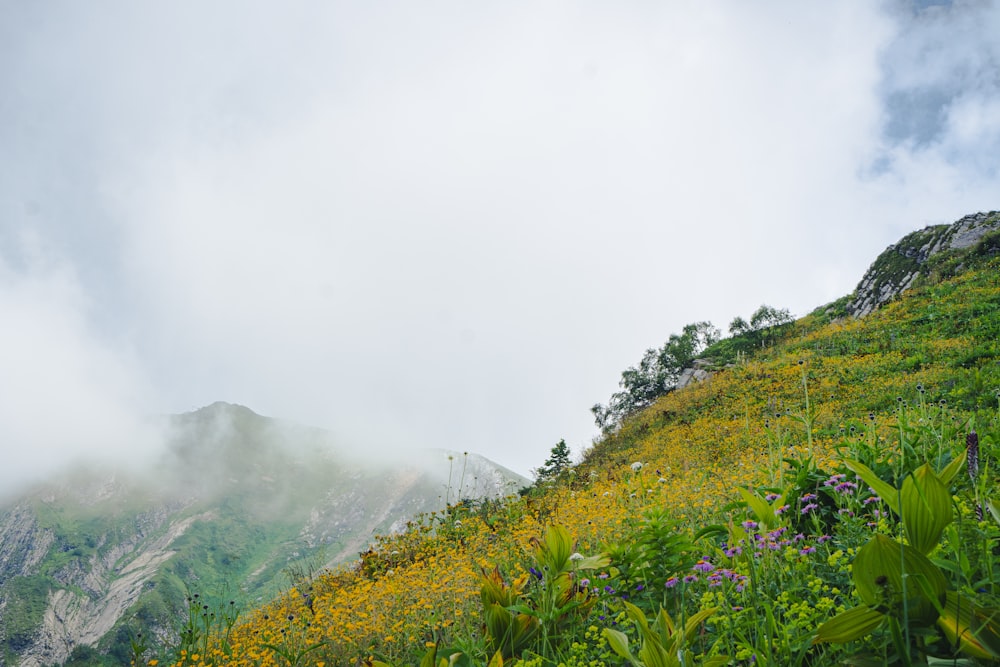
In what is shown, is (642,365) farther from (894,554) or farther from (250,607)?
(894,554)

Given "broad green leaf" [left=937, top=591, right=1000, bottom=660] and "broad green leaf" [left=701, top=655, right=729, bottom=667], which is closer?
"broad green leaf" [left=937, top=591, right=1000, bottom=660]

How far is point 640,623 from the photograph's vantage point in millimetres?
1949

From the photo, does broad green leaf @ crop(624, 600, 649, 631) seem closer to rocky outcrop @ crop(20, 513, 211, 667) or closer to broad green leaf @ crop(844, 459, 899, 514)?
broad green leaf @ crop(844, 459, 899, 514)

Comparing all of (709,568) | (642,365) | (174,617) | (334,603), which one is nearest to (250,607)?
(174,617)

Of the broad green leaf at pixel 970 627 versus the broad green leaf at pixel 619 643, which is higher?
the broad green leaf at pixel 970 627

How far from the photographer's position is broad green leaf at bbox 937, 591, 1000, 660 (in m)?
1.46

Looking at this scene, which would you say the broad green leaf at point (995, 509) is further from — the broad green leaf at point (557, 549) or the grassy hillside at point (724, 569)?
the broad green leaf at point (557, 549)

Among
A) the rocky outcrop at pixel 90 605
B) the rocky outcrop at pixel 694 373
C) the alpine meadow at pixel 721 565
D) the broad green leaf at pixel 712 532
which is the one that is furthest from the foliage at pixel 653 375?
the rocky outcrop at pixel 90 605

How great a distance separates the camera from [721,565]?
275 cm

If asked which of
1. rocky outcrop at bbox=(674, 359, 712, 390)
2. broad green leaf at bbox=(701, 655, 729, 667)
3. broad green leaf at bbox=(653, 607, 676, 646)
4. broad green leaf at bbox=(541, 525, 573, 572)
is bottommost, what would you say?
broad green leaf at bbox=(701, 655, 729, 667)

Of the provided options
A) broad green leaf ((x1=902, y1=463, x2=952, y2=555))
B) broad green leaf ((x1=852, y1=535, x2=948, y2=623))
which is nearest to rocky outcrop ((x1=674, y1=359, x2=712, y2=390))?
broad green leaf ((x1=902, y1=463, x2=952, y2=555))

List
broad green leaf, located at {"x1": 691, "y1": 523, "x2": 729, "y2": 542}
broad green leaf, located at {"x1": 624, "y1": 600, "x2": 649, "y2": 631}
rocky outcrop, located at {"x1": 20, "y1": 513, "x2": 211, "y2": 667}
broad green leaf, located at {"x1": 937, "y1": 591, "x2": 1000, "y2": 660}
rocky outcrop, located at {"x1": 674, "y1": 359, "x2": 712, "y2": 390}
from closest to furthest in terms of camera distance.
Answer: broad green leaf, located at {"x1": 937, "y1": 591, "x2": 1000, "y2": 660} → broad green leaf, located at {"x1": 624, "y1": 600, "x2": 649, "y2": 631} → broad green leaf, located at {"x1": 691, "y1": 523, "x2": 729, "y2": 542} → rocky outcrop, located at {"x1": 674, "y1": 359, "x2": 712, "y2": 390} → rocky outcrop, located at {"x1": 20, "y1": 513, "x2": 211, "y2": 667}

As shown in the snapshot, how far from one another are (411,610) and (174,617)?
3080 millimetres

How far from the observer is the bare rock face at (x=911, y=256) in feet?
80.1
